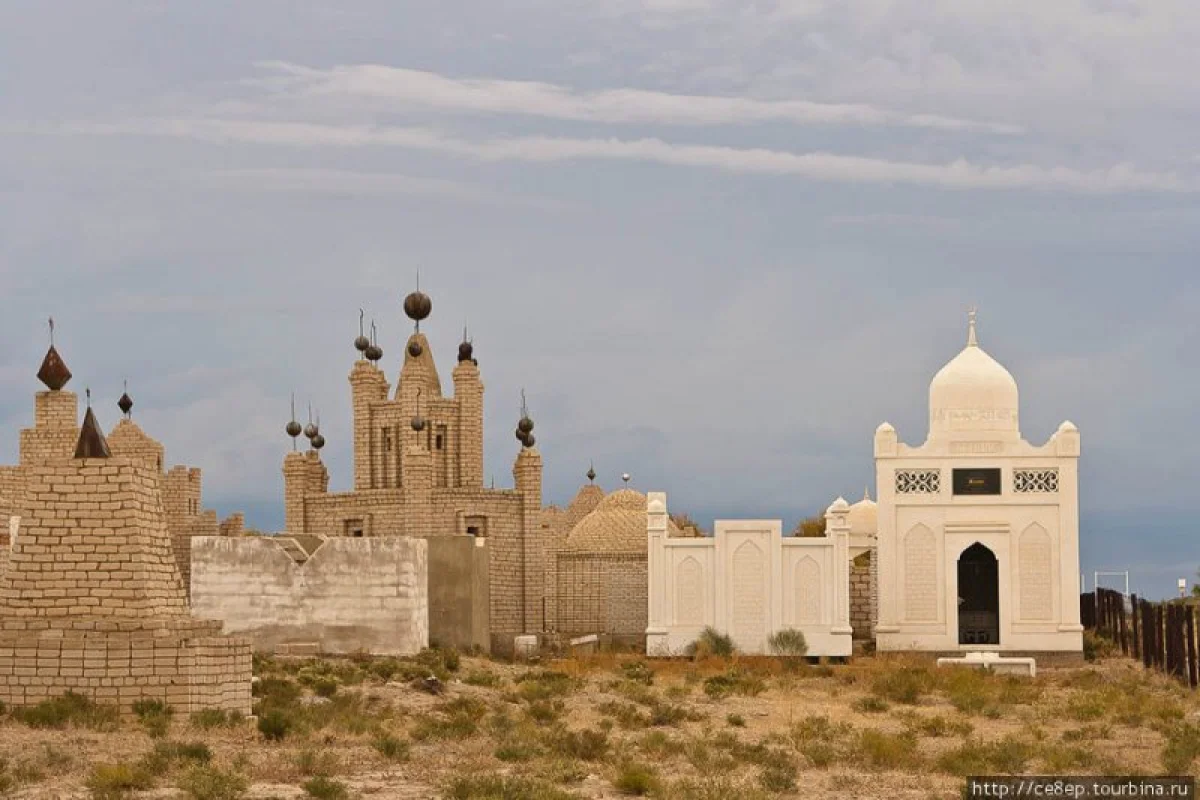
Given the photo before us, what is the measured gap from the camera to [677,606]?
41.6 m

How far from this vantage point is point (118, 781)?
18438mm

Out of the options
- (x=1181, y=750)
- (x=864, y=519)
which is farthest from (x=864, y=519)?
(x=1181, y=750)

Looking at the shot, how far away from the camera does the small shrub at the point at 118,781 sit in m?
18.2

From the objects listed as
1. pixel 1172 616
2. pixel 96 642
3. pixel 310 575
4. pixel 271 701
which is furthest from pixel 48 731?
pixel 1172 616

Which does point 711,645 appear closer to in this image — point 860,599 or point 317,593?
point 860,599

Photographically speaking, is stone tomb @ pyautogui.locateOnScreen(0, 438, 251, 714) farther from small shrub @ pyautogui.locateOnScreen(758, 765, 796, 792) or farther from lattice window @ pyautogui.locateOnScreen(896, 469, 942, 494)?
lattice window @ pyautogui.locateOnScreen(896, 469, 942, 494)

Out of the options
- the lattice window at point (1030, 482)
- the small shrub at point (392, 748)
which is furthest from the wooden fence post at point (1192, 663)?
the small shrub at point (392, 748)

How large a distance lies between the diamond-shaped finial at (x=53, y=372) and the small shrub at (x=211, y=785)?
75.4 ft

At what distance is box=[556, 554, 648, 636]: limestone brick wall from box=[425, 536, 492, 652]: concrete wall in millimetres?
9762

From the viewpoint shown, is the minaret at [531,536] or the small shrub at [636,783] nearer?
the small shrub at [636,783]

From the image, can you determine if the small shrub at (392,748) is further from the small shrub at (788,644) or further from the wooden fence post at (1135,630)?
the wooden fence post at (1135,630)

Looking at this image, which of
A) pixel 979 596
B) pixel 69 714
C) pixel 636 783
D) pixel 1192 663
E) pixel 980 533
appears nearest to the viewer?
pixel 636 783

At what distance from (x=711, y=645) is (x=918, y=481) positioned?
237 inches

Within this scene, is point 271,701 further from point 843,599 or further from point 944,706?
point 843,599
